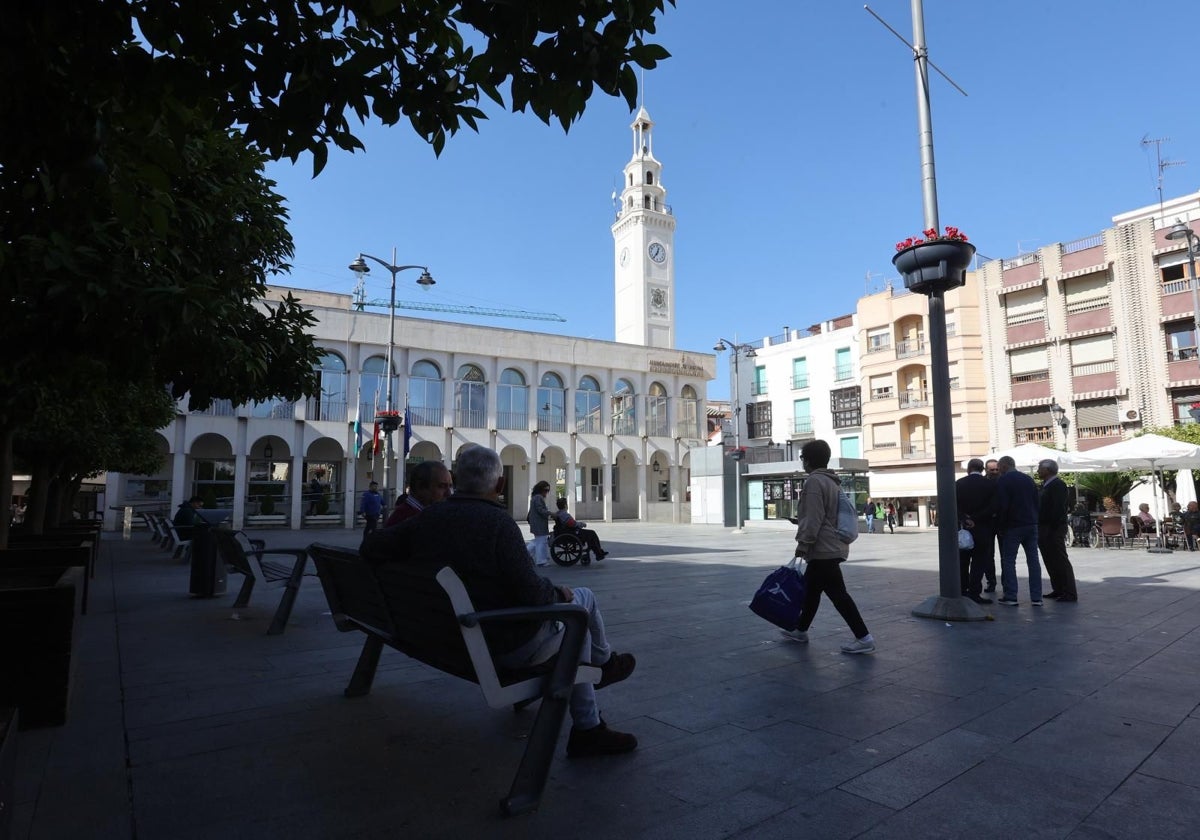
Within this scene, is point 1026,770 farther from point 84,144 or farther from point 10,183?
point 10,183

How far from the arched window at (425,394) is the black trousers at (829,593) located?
33712 mm

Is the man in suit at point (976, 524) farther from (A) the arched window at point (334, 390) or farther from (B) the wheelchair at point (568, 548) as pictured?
(A) the arched window at point (334, 390)

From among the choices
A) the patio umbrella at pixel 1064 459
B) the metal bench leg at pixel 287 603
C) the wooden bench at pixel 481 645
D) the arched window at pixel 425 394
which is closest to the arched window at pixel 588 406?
the arched window at pixel 425 394

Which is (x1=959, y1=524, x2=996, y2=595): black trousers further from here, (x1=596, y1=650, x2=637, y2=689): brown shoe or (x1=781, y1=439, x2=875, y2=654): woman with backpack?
(x1=596, y1=650, x2=637, y2=689): brown shoe

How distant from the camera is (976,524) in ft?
27.0

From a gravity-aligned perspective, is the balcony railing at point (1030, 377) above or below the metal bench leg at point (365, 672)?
above

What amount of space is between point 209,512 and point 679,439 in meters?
32.6

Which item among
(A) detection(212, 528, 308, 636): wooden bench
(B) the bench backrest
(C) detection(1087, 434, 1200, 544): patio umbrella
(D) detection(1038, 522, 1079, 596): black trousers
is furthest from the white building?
(B) the bench backrest

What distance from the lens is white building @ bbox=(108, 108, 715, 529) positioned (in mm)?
33188

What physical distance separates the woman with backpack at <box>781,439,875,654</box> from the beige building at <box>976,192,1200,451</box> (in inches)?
1244

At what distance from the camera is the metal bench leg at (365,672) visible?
4281mm

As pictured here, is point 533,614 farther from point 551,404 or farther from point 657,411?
point 657,411

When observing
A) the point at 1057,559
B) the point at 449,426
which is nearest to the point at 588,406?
the point at 449,426

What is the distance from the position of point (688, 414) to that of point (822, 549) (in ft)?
138
